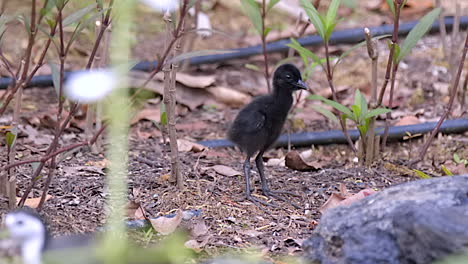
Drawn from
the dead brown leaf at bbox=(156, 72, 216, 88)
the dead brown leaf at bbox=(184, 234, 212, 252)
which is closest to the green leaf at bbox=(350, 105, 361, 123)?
the dead brown leaf at bbox=(184, 234, 212, 252)

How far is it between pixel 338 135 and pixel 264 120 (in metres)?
1.35

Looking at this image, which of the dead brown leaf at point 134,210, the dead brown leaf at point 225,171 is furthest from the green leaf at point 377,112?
the dead brown leaf at point 134,210

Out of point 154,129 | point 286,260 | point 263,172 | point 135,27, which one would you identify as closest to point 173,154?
point 263,172

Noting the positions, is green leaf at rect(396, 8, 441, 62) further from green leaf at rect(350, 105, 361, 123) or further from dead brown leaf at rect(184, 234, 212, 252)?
dead brown leaf at rect(184, 234, 212, 252)

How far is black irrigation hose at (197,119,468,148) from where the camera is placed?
21.1 feet

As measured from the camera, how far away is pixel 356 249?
3.46 m

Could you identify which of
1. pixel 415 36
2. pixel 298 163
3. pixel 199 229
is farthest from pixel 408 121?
pixel 199 229

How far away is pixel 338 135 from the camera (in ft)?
21.5

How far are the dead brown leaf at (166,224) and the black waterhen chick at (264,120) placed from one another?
2.72 feet

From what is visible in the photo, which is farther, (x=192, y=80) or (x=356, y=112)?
(x=192, y=80)

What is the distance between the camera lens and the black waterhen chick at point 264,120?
5.35m

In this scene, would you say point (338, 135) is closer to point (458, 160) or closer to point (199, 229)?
point (458, 160)

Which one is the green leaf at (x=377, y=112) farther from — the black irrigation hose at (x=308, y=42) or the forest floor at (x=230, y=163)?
the black irrigation hose at (x=308, y=42)

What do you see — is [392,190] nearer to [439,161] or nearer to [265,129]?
[265,129]
